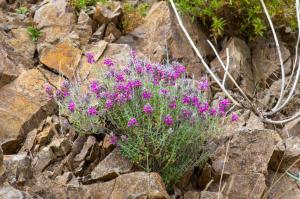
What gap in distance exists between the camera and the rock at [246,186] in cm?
418

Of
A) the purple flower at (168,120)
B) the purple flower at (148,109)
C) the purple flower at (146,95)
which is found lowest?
the purple flower at (168,120)

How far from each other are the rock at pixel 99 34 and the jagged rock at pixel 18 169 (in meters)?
2.40

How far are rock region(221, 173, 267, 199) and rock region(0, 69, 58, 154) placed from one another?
184 centimetres

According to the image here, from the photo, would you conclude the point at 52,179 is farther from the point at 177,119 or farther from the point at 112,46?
the point at 112,46

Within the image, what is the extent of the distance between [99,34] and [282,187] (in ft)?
9.16

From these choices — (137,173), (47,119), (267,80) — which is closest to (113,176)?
(137,173)

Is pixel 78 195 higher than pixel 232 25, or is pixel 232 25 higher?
pixel 232 25

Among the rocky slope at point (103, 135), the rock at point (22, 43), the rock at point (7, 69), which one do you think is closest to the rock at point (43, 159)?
the rocky slope at point (103, 135)

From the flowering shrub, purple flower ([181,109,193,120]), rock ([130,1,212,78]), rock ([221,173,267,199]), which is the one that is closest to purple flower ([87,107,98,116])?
the flowering shrub

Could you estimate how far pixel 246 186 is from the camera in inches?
166

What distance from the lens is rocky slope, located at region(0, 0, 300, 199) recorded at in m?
3.92

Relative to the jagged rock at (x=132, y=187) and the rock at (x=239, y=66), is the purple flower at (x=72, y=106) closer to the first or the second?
the jagged rock at (x=132, y=187)

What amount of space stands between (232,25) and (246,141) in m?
2.29

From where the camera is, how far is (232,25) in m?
6.45
